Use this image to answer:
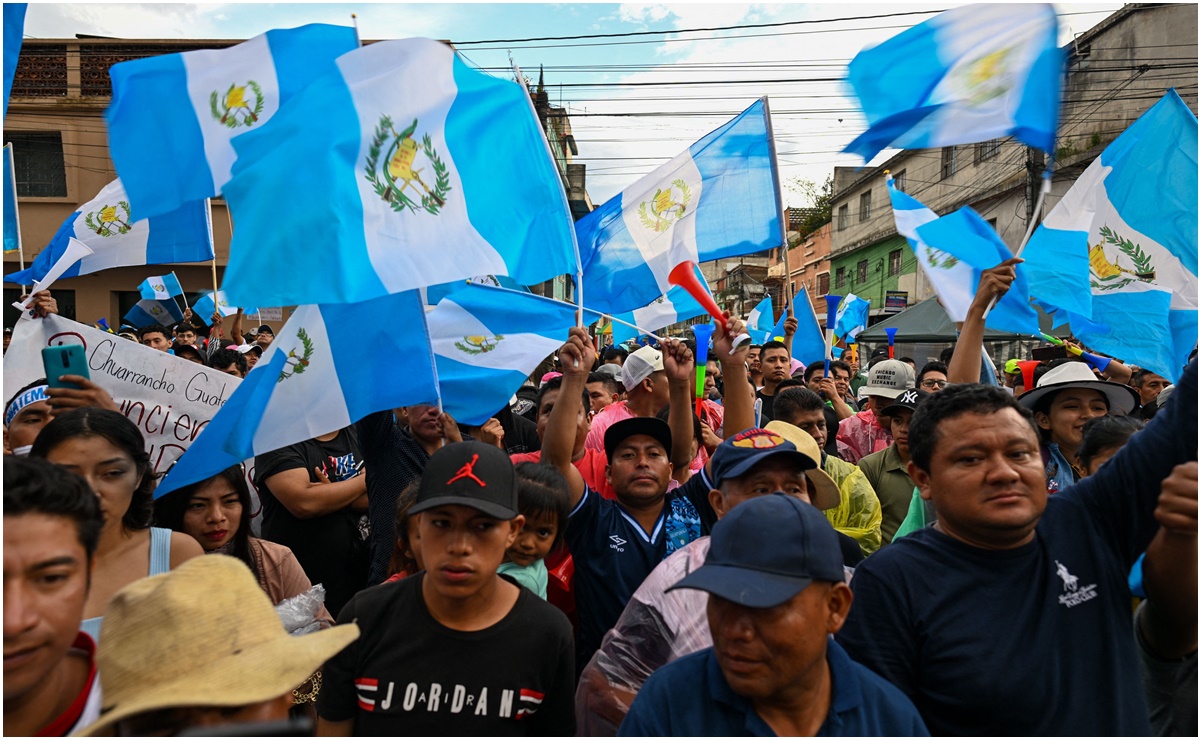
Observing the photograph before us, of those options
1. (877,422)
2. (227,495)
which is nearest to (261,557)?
(227,495)

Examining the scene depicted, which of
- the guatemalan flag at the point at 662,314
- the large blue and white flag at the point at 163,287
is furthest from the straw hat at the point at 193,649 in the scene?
the large blue and white flag at the point at 163,287

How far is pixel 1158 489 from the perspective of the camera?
6.98 ft

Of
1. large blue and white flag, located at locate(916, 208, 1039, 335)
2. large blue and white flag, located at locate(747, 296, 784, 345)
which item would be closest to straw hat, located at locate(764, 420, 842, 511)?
large blue and white flag, located at locate(916, 208, 1039, 335)

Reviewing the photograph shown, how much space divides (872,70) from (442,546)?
265 centimetres

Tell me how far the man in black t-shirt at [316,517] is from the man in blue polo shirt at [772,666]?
237 centimetres

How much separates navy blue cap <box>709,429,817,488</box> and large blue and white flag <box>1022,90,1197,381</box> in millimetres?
2840

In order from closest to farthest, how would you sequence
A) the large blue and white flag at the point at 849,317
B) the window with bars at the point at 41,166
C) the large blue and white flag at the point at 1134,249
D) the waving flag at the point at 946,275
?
the waving flag at the point at 946,275 → the large blue and white flag at the point at 1134,249 → the large blue and white flag at the point at 849,317 → the window with bars at the point at 41,166

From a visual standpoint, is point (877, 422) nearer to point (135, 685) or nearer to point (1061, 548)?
point (1061, 548)

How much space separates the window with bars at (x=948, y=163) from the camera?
24.5 meters

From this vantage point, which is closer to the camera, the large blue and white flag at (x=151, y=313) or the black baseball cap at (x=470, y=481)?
the black baseball cap at (x=470, y=481)

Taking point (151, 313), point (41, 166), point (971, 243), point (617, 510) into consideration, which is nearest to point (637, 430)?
point (617, 510)

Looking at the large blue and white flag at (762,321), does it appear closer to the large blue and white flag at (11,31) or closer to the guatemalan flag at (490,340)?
the guatemalan flag at (490,340)

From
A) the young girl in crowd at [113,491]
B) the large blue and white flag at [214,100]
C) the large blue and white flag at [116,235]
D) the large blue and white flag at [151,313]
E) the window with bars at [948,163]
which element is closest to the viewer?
the young girl in crowd at [113,491]

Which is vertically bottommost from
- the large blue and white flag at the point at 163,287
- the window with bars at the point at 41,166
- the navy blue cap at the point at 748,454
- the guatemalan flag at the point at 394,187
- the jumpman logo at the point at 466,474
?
the navy blue cap at the point at 748,454
